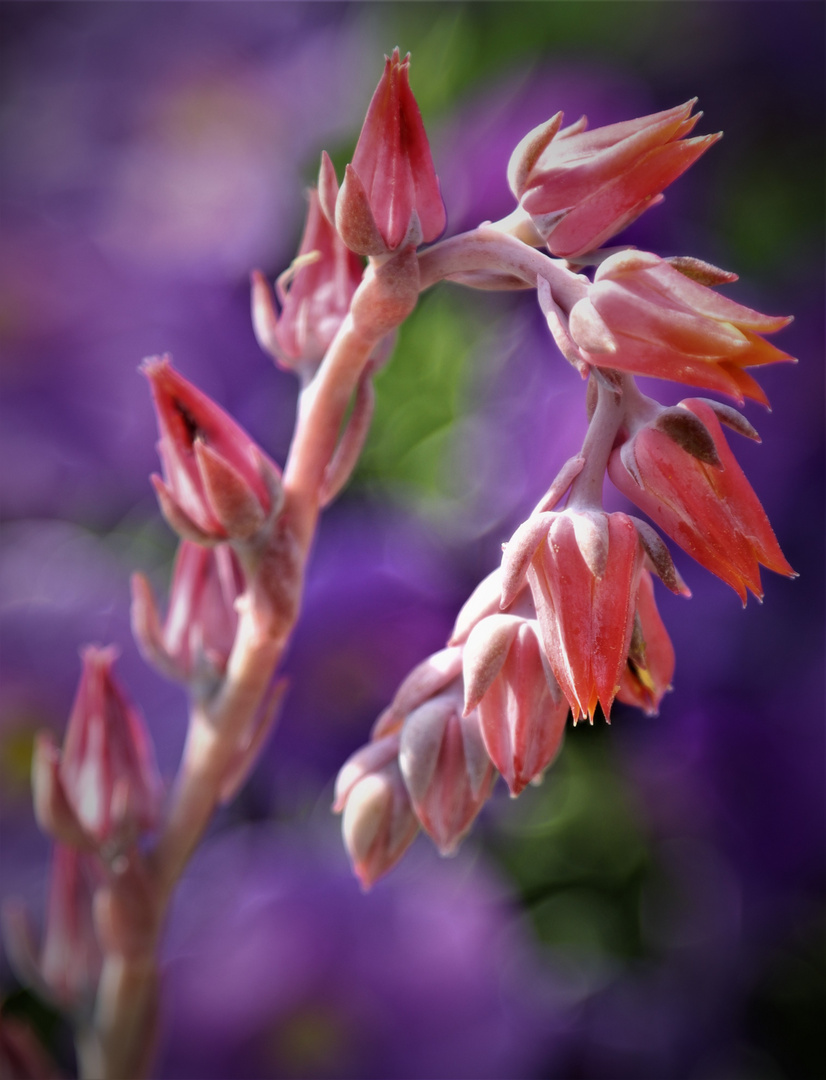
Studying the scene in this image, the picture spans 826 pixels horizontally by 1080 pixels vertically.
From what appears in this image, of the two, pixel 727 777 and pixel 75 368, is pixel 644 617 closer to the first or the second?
pixel 727 777

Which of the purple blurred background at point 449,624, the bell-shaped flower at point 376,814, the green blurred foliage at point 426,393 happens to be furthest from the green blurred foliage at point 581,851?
the bell-shaped flower at point 376,814

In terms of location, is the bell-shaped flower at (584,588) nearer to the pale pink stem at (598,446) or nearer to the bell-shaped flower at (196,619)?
the pale pink stem at (598,446)

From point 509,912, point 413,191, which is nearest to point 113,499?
point 509,912

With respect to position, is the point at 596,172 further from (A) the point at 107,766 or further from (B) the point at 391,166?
(A) the point at 107,766

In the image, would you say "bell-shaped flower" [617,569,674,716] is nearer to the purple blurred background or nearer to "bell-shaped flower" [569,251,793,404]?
"bell-shaped flower" [569,251,793,404]

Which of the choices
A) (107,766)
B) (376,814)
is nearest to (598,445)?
(376,814)
